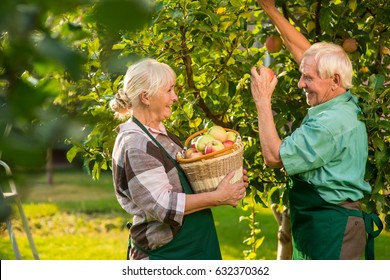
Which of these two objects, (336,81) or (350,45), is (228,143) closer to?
(336,81)

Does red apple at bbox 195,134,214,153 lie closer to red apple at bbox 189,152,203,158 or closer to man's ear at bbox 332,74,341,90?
red apple at bbox 189,152,203,158

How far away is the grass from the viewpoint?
21.3 ft

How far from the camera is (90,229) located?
7.68 meters

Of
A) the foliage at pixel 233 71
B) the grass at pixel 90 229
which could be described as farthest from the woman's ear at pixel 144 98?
the grass at pixel 90 229

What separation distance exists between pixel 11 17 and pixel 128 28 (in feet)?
0.22

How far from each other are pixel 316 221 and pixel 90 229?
216 inches

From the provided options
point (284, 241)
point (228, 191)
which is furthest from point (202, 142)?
point (284, 241)

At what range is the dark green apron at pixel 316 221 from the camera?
242cm

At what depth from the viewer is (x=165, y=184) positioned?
7.52ft

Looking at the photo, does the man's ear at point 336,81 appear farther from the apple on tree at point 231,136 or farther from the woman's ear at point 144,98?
the woman's ear at point 144,98

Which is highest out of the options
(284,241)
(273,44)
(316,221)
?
(273,44)

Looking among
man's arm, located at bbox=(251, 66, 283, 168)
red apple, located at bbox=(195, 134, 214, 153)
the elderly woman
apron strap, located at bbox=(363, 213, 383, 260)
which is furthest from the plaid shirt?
apron strap, located at bbox=(363, 213, 383, 260)

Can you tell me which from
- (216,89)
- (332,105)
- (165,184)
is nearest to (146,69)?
(165,184)
